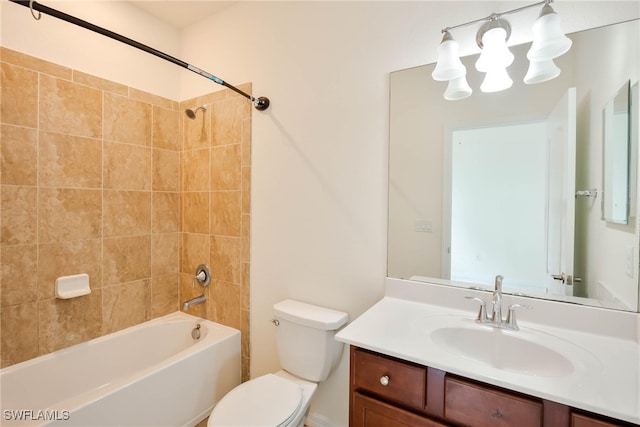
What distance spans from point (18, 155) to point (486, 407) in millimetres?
2384

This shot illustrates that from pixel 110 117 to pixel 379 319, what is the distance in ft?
6.87

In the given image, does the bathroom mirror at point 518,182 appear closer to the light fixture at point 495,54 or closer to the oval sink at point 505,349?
the light fixture at point 495,54

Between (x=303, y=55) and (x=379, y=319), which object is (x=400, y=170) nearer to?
(x=379, y=319)

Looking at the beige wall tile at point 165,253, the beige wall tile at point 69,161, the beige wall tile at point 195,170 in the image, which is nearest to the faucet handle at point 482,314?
the beige wall tile at point 195,170

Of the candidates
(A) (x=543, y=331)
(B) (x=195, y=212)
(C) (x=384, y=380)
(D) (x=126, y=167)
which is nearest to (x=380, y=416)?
(C) (x=384, y=380)

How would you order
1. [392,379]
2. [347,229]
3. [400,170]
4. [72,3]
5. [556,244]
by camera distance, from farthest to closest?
[72,3] < [347,229] < [400,170] < [556,244] < [392,379]

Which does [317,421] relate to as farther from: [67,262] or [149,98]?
[149,98]

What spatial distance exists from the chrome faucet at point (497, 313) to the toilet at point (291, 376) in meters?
0.66

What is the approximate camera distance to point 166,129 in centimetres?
223

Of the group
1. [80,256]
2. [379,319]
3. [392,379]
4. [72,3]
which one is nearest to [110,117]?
[72,3]

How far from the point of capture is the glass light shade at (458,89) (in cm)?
129

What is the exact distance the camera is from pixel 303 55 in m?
1.71

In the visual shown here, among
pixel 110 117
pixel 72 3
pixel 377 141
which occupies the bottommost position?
pixel 377 141

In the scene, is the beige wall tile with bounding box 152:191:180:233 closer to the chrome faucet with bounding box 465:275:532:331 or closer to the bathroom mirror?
the bathroom mirror
